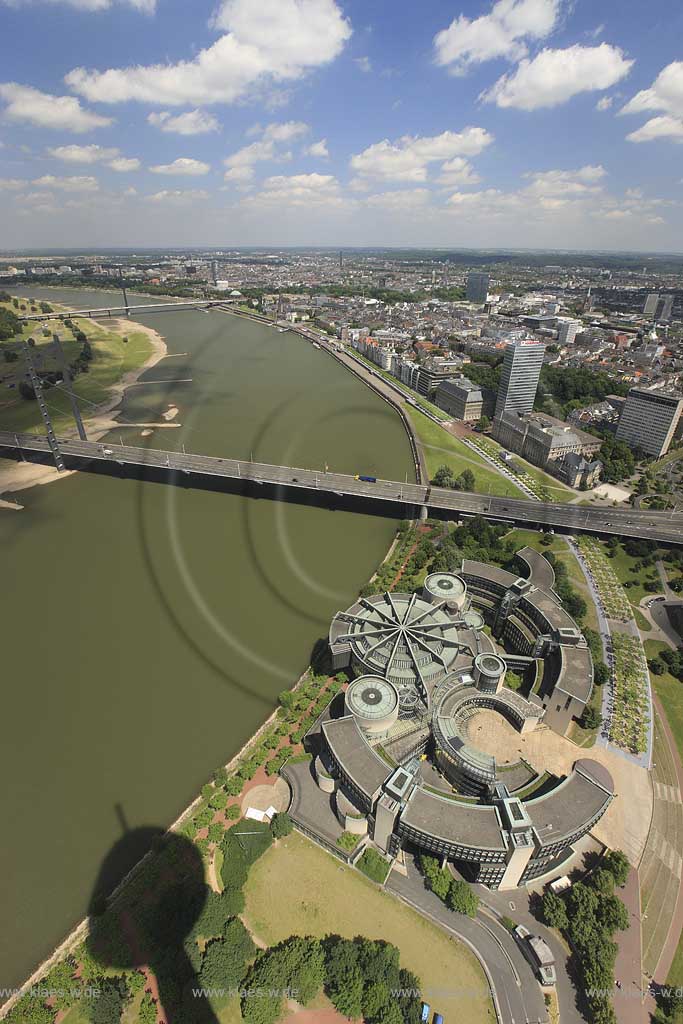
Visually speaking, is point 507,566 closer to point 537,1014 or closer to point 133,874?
point 537,1014

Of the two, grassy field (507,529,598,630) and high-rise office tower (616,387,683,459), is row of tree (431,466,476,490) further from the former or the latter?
high-rise office tower (616,387,683,459)

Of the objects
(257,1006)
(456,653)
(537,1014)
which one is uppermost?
(456,653)

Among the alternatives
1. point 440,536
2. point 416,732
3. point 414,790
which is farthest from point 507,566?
point 414,790

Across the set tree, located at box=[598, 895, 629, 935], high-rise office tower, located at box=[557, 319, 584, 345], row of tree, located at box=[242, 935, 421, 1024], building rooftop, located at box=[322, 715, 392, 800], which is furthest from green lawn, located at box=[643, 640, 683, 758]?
high-rise office tower, located at box=[557, 319, 584, 345]

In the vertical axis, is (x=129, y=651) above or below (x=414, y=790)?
below

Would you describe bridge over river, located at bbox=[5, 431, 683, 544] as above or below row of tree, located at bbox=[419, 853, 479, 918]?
above

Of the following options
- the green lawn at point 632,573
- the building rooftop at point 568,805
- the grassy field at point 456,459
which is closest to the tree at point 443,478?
the grassy field at point 456,459
